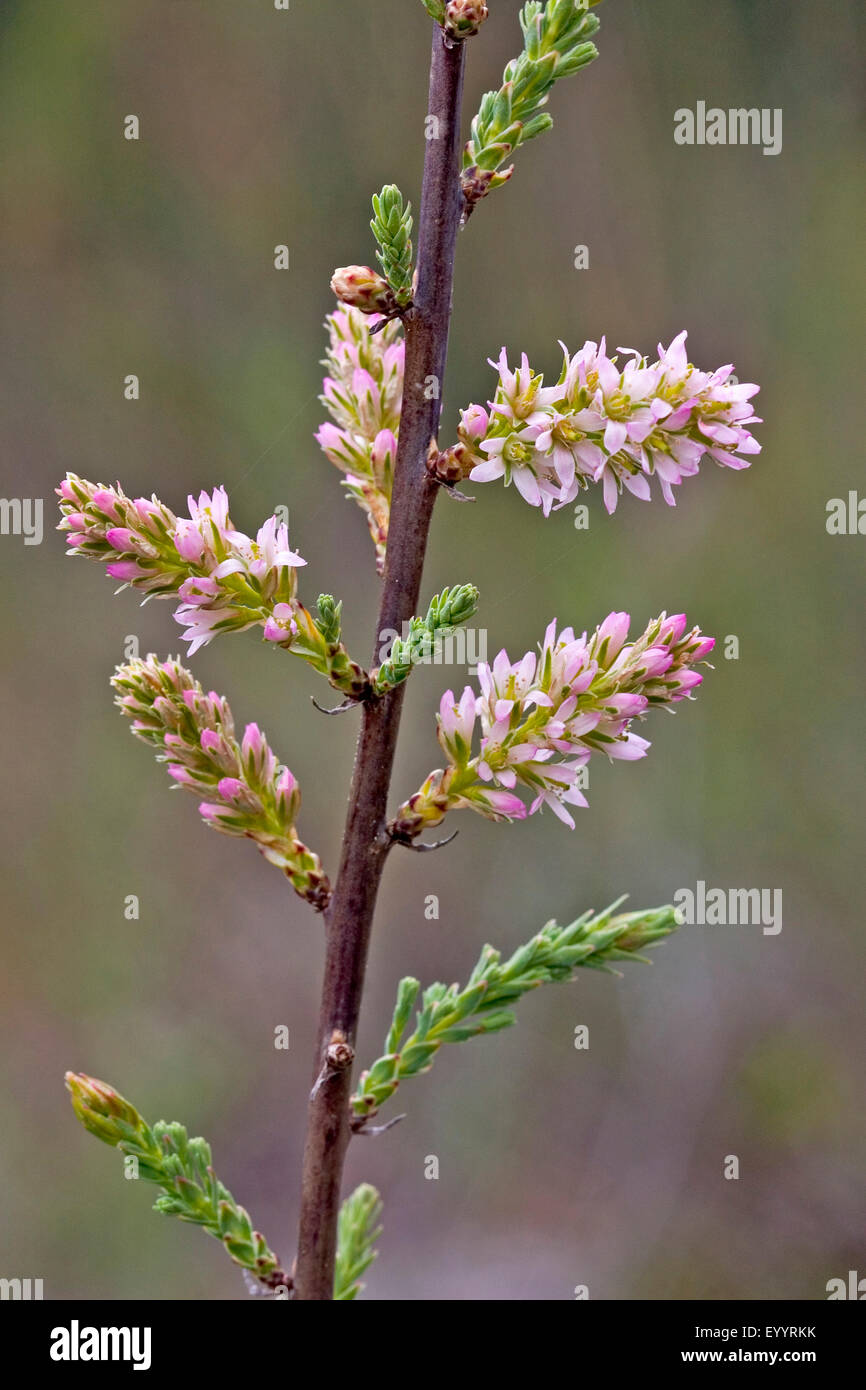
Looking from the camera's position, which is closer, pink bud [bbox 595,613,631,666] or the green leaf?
pink bud [bbox 595,613,631,666]

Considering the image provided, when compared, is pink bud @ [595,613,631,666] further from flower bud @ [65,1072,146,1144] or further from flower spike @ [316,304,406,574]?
flower bud @ [65,1072,146,1144]

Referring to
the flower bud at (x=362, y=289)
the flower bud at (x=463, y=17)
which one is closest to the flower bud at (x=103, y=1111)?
the flower bud at (x=362, y=289)

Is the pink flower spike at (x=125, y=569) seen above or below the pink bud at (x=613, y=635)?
above

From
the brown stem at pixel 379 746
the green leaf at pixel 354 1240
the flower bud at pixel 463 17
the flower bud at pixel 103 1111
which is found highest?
the flower bud at pixel 463 17

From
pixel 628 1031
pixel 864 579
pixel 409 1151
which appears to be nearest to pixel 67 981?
pixel 409 1151

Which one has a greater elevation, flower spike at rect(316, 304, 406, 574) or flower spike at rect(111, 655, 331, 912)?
flower spike at rect(316, 304, 406, 574)

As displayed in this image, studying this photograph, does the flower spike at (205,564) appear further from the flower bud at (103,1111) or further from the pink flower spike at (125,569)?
the flower bud at (103,1111)

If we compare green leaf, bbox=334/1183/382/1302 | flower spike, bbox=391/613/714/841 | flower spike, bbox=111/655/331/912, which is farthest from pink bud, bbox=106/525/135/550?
green leaf, bbox=334/1183/382/1302

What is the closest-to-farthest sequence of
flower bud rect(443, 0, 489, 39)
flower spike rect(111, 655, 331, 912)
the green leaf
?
1. flower bud rect(443, 0, 489, 39)
2. flower spike rect(111, 655, 331, 912)
3. the green leaf
